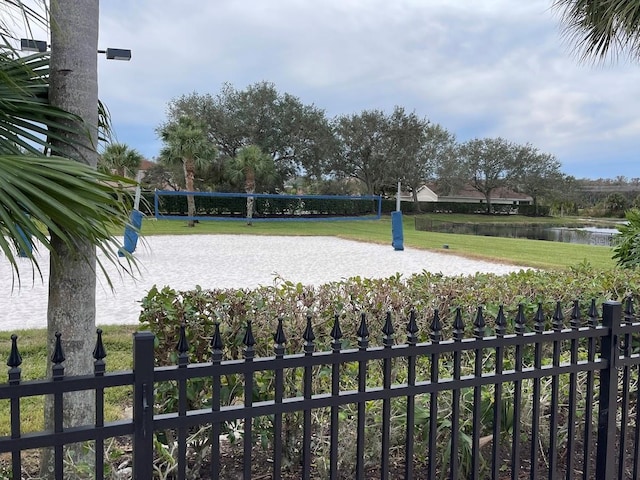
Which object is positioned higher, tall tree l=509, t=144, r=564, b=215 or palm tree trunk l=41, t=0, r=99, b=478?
tall tree l=509, t=144, r=564, b=215

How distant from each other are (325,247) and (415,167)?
26.9 metres

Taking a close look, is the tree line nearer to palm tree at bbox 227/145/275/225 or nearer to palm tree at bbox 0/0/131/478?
palm tree at bbox 227/145/275/225

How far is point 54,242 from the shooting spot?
6.81 ft

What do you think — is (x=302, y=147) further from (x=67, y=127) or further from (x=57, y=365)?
(x=57, y=365)

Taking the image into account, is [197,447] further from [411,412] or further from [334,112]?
[334,112]

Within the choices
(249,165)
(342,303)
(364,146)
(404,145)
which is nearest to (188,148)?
(249,165)

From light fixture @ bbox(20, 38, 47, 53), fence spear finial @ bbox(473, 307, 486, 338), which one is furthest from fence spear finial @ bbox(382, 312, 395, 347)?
light fixture @ bbox(20, 38, 47, 53)

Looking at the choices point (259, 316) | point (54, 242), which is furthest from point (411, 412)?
point (54, 242)

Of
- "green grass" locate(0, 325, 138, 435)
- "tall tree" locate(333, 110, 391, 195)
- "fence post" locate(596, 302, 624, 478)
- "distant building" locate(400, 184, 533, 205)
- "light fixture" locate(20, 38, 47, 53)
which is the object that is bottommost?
"green grass" locate(0, 325, 138, 435)

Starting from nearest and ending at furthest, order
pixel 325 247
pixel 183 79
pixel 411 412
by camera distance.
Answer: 1. pixel 411 412
2. pixel 325 247
3. pixel 183 79

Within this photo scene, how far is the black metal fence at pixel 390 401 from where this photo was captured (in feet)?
5.02

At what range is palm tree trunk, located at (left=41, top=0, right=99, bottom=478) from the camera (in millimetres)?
2164

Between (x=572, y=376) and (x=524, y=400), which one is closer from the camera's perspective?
(x=572, y=376)

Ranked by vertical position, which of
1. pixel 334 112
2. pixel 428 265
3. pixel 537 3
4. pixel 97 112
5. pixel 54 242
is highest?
pixel 334 112
